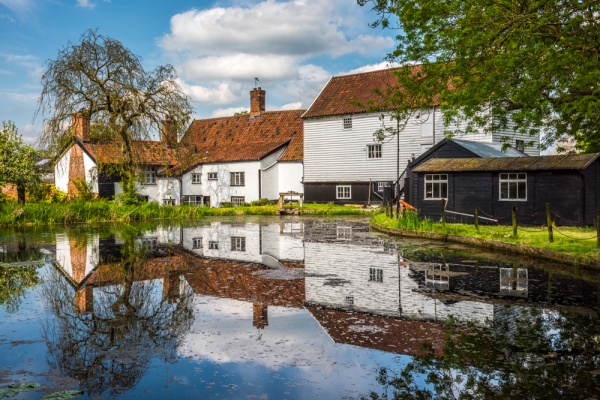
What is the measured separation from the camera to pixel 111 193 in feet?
144

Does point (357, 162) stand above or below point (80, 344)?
above

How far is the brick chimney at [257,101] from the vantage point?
2048 inches

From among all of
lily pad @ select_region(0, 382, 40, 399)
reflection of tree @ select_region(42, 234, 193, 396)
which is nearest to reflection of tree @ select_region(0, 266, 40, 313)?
reflection of tree @ select_region(42, 234, 193, 396)

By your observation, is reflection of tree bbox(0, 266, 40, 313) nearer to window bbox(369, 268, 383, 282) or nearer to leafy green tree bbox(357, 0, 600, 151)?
window bbox(369, 268, 383, 282)

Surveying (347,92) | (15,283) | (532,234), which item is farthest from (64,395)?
(347,92)

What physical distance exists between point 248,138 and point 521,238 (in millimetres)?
34296

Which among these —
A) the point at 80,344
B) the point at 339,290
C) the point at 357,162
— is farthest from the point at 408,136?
the point at 80,344

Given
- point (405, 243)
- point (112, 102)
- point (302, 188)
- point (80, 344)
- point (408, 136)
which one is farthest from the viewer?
point (302, 188)

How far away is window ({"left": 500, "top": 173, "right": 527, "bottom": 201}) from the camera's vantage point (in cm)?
2320

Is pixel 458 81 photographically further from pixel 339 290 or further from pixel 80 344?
pixel 80 344

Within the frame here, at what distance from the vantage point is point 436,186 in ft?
85.4

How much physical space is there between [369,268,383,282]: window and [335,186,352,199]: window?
2884 centimetres

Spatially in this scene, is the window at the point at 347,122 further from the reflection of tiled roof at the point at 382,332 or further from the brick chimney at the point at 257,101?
the reflection of tiled roof at the point at 382,332

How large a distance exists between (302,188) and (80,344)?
126ft
